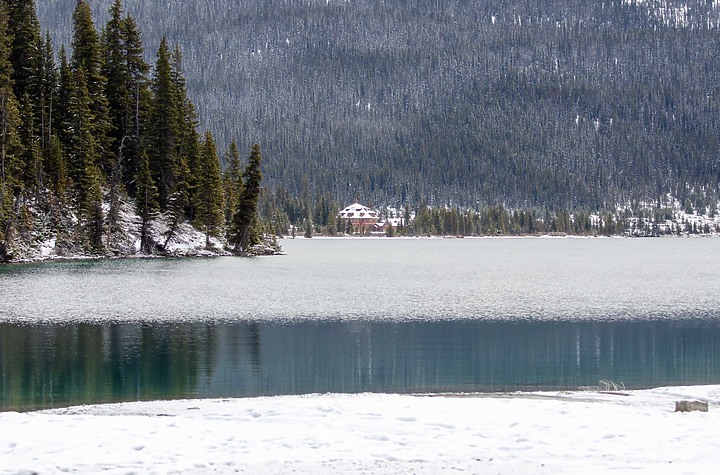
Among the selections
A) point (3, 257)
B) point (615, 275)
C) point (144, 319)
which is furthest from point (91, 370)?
point (615, 275)

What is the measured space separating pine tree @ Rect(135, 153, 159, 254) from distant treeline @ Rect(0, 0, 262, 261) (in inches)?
5.4

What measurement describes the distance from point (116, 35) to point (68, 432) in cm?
9524

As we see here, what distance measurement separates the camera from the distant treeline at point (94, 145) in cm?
8525

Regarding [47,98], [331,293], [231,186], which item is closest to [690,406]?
[331,293]

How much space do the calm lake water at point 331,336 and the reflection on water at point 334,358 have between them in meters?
0.09

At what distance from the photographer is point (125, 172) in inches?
4075

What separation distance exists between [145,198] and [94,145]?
8122 millimetres

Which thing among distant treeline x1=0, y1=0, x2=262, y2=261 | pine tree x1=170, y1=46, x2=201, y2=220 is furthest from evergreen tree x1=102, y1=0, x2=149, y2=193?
pine tree x1=170, y1=46, x2=201, y2=220

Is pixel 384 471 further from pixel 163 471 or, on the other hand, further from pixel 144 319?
pixel 144 319

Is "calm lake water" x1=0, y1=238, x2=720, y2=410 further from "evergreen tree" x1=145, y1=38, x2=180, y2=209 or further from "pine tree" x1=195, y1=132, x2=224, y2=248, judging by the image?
"evergreen tree" x1=145, y1=38, x2=180, y2=209

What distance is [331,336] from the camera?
3928cm

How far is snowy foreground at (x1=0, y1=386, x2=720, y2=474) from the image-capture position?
13.5 m

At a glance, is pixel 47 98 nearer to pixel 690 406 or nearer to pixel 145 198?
pixel 145 198

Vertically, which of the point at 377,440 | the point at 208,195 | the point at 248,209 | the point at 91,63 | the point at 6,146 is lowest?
the point at 377,440
